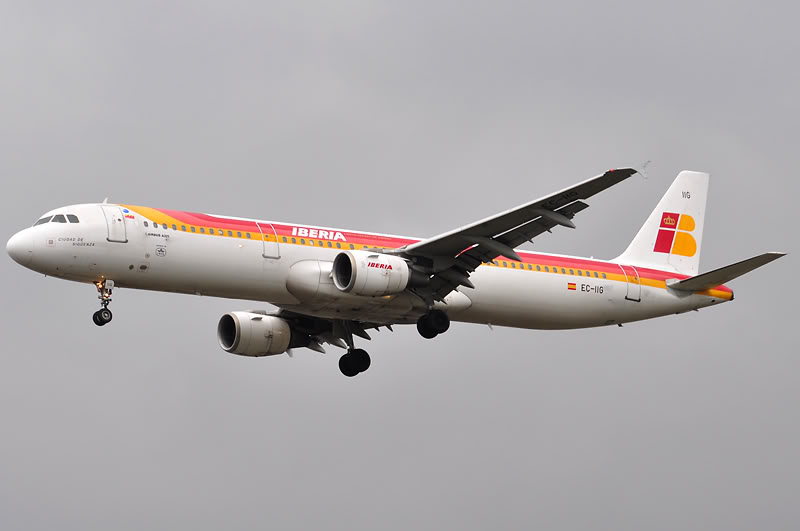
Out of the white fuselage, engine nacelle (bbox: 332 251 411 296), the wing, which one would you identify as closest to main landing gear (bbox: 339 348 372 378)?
the white fuselage

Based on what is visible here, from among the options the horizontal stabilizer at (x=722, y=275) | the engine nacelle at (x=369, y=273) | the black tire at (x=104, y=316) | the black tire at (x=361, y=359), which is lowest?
the black tire at (x=104, y=316)

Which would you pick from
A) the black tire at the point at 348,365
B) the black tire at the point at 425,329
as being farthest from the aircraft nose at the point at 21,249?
the black tire at the point at 348,365

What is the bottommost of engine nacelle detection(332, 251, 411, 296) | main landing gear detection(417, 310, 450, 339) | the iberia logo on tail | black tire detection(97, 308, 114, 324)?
black tire detection(97, 308, 114, 324)

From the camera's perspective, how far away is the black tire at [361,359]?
52.8 metres

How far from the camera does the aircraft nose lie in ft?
141

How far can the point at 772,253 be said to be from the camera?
46.3 m

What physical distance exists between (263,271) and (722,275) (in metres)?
17.8

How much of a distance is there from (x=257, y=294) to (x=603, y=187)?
481 inches

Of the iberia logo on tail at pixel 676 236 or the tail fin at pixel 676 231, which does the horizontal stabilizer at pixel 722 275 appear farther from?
the iberia logo on tail at pixel 676 236

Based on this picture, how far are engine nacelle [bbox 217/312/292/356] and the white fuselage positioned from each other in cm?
407

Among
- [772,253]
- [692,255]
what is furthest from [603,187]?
[692,255]

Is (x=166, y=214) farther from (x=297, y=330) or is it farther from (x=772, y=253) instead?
(x=772, y=253)

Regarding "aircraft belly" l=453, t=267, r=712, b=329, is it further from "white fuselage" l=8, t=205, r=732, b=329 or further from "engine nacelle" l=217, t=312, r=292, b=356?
"engine nacelle" l=217, t=312, r=292, b=356

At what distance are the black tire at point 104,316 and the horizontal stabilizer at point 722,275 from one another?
22056mm
